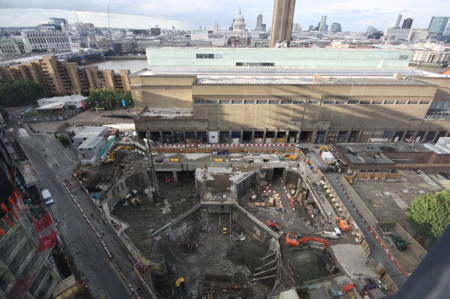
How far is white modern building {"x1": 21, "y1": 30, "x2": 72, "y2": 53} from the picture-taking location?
175250 mm

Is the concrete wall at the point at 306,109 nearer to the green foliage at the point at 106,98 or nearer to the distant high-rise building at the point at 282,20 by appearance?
A: the green foliage at the point at 106,98

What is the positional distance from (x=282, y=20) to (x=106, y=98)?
69919 millimetres

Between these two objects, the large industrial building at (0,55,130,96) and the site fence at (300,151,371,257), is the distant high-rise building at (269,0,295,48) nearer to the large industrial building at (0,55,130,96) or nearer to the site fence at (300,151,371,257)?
the site fence at (300,151,371,257)

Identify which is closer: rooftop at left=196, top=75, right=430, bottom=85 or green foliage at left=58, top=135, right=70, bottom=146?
green foliage at left=58, top=135, right=70, bottom=146

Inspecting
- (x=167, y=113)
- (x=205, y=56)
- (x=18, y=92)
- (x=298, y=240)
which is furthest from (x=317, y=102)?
(x=18, y=92)

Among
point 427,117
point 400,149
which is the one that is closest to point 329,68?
point 427,117

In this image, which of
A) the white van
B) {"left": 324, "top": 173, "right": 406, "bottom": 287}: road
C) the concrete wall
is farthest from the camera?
the concrete wall

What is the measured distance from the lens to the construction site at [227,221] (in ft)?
96.7

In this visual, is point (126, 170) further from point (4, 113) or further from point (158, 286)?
point (4, 113)

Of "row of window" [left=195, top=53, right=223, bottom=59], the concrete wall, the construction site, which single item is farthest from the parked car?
"row of window" [left=195, top=53, right=223, bottom=59]

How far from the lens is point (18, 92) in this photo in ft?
269

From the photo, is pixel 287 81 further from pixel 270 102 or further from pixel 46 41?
pixel 46 41

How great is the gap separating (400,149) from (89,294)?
5981cm

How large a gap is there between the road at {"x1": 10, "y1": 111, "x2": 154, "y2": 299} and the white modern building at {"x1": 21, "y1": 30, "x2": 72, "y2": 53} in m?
184
